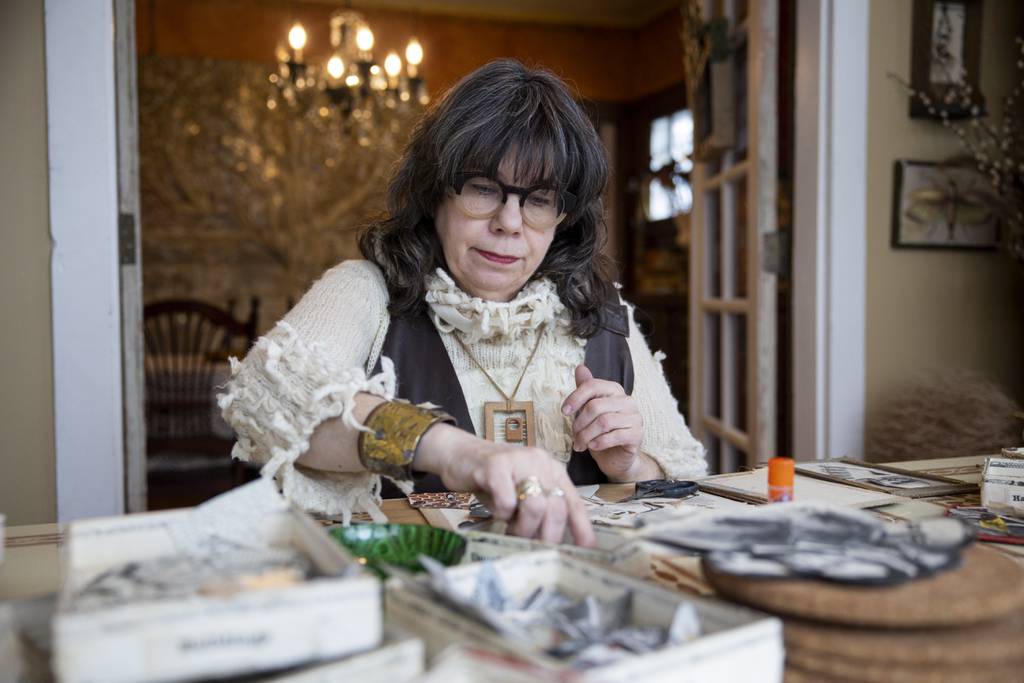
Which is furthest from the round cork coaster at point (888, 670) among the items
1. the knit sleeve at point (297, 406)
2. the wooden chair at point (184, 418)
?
the wooden chair at point (184, 418)

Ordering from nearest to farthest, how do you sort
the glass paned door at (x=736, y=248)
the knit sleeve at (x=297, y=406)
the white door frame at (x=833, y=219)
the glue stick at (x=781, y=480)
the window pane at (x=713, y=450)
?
1. the glue stick at (x=781, y=480)
2. the knit sleeve at (x=297, y=406)
3. the white door frame at (x=833, y=219)
4. the glass paned door at (x=736, y=248)
5. the window pane at (x=713, y=450)

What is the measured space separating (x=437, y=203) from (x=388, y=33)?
5191mm

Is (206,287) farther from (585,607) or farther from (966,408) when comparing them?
(585,607)

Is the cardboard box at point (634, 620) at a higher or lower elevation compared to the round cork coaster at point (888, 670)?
higher

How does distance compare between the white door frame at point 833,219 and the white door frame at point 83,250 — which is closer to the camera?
the white door frame at point 83,250

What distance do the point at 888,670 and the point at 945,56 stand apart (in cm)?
258

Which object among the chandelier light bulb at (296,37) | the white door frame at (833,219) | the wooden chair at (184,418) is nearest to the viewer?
the white door frame at (833,219)

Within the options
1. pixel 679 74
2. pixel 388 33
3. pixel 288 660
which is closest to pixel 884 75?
pixel 288 660

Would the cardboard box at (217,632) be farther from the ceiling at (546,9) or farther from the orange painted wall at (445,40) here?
the ceiling at (546,9)

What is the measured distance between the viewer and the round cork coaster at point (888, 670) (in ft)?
1.86

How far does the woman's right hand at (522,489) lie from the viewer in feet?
2.77

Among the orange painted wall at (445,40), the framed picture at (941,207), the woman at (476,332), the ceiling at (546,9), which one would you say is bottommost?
the woman at (476,332)

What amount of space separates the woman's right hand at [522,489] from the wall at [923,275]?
206cm

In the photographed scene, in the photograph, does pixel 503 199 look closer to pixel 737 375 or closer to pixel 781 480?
pixel 781 480
